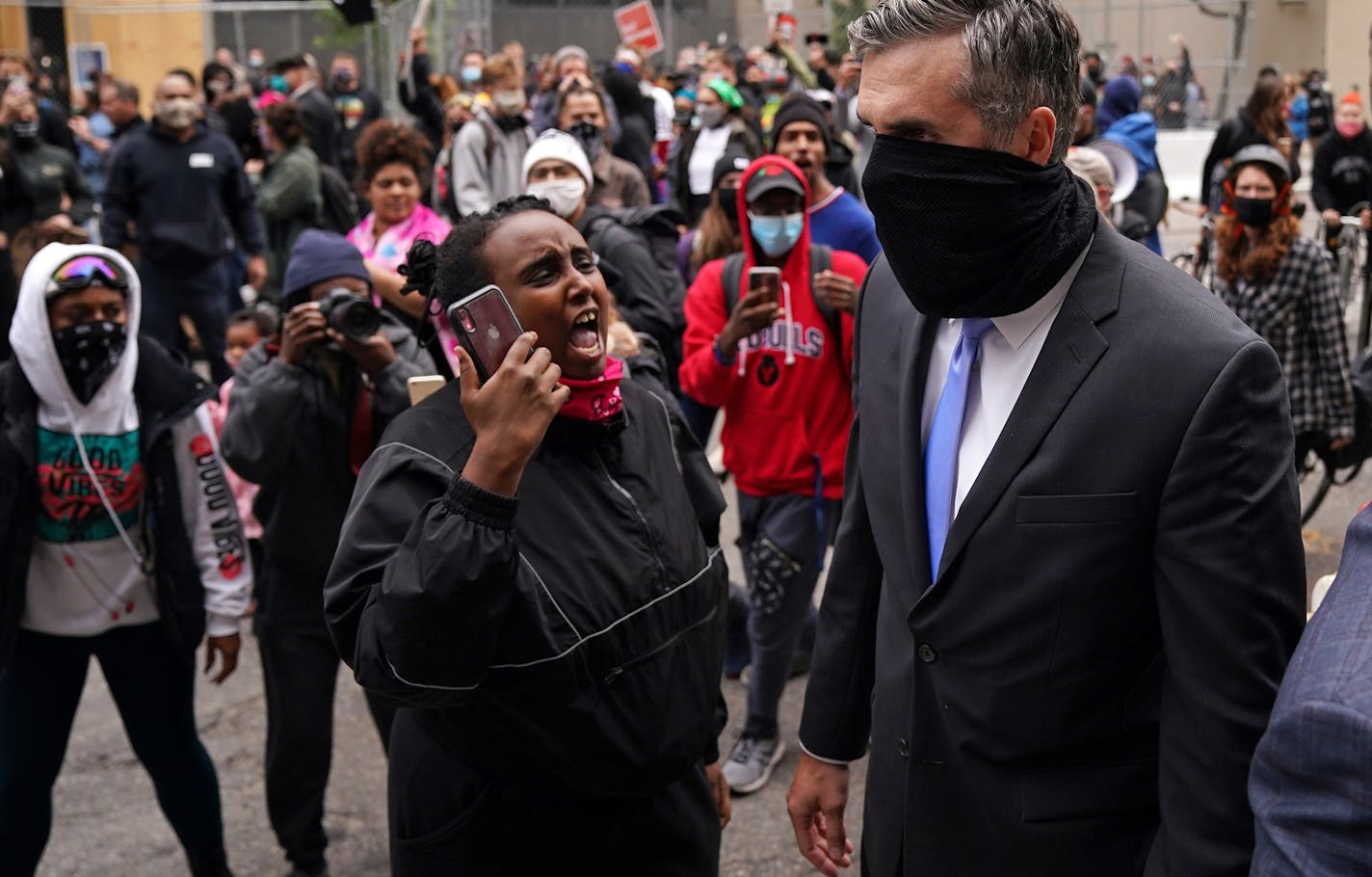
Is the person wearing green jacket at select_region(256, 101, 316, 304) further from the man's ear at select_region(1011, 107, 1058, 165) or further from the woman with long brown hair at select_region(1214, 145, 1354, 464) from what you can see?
the man's ear at select_region(1011, 107, 1058, 165)

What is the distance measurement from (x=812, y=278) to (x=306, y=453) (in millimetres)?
1785

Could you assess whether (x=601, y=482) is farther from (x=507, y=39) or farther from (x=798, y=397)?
(x=507, y=39)

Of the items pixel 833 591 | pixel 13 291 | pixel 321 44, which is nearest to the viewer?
pixel 833 591

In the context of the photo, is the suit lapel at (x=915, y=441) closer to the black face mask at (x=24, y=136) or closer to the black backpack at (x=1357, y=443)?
the black backpack at (x=1357, y=443)

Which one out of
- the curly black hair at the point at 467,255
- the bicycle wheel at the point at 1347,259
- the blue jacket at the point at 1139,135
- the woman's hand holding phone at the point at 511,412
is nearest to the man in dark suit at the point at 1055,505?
the woman's hand holding phone at the point at 511,412

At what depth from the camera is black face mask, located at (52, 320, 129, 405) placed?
3.86 metres

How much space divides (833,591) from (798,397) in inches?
91.5

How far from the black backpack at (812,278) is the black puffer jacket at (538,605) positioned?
2120 mm

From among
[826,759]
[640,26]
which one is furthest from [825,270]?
[640,26]

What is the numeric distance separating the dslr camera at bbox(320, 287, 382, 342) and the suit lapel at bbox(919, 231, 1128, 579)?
2186mm

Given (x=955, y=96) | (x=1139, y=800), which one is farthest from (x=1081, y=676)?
(x=955, y=96)

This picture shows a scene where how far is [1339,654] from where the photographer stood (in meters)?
1.38

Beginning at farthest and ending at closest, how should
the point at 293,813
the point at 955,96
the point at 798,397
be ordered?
the point at 798,397 < the point at 293,813 < the point at 955,96

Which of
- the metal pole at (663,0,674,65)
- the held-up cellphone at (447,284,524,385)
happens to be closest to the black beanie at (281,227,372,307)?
the held-up cellphone at (447,284,524,385)
